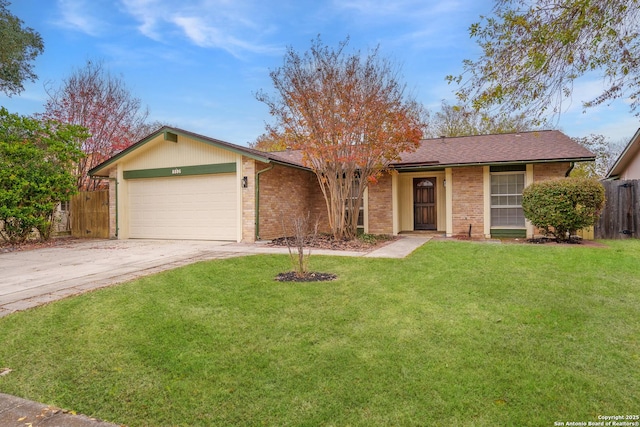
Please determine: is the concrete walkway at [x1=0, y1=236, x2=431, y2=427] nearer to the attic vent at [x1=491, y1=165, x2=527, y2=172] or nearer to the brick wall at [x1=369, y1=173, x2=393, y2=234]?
the brick wall at [x1=369, y1=173, x2=393, y2=234]

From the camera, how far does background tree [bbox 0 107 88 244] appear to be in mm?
11242

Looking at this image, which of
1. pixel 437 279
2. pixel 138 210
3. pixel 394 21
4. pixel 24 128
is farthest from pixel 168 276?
pixel 24 128

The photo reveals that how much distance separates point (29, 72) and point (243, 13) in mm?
9290

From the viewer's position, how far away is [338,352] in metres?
3.29

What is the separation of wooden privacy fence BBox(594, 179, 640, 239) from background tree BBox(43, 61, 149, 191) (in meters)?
19.3

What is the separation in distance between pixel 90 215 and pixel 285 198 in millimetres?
7788

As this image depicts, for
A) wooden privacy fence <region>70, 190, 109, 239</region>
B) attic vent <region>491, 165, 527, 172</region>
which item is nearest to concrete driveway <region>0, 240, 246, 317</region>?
wooden privacy fence <region>70, 190, 109, 239</region>

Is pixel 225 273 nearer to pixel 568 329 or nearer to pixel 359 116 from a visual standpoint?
pixel 568 329

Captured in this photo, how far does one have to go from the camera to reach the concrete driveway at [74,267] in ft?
17.3

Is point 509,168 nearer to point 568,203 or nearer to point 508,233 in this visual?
point 508,233

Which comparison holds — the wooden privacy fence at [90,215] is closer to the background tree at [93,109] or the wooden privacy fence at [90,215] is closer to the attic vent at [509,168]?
the background tree at [93,109]

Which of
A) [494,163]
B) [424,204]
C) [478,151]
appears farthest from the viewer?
[424,204]

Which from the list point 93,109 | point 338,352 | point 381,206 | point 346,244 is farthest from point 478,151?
point 93,109

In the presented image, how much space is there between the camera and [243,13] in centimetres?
1005
